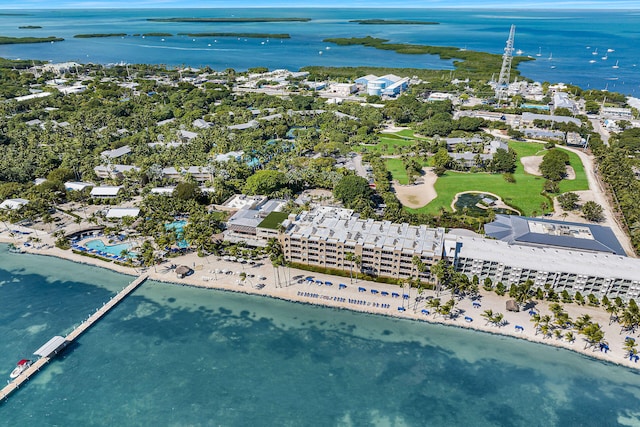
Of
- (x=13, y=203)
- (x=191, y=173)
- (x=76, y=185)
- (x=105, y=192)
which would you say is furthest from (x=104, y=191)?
(x=191, y=173)

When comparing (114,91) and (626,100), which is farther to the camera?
(114,91)

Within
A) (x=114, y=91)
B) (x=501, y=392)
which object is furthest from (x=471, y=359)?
(x=114, y=91)

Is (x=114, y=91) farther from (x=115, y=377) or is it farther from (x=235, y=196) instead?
(x=115, y=377)

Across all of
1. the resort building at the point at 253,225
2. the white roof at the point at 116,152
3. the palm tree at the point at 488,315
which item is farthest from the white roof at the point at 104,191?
the palm tree at the point at 488,315

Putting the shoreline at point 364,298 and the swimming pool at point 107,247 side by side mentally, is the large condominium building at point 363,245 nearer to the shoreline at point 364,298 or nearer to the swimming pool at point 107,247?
the shoreline at point 364,298

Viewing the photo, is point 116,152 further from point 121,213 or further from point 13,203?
point 121,213
